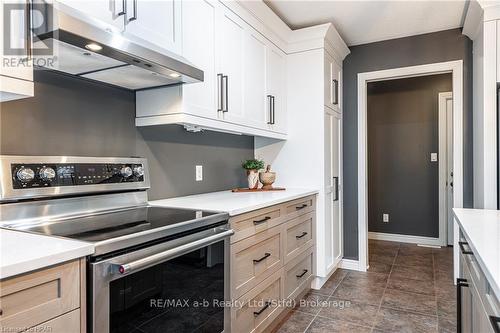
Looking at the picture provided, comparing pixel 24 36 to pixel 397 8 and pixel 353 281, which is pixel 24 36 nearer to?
pixel 397 8

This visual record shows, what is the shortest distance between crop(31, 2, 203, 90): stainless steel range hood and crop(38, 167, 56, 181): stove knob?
1.42ft

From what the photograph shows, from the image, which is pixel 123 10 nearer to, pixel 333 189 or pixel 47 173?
pixel 47 173

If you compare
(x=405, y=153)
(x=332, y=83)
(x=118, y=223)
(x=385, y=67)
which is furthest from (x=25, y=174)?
(x=405, y=153)

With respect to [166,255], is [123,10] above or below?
above

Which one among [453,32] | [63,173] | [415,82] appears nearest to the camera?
[63,173]

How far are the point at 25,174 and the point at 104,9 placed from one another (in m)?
0.75

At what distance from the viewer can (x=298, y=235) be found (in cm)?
253

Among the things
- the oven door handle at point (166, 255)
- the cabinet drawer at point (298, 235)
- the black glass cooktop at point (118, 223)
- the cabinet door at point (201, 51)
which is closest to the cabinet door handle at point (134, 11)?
the cabinet door at point (201, 51)

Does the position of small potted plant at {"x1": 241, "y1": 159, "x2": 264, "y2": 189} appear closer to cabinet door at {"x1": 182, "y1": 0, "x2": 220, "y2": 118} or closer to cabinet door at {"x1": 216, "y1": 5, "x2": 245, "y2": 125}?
cabinet door at {"x1": 216, "y1": 5, "x2": 245, "y2": 125}

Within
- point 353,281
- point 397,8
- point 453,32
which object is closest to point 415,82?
point 453,32

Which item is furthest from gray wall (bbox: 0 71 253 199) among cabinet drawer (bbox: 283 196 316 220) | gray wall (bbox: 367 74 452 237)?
gray wall (bbox: 367 74 452 237)

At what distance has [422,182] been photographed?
4484 millimetres

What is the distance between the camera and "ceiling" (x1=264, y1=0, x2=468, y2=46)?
265 centimetres

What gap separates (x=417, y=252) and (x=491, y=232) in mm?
3081
